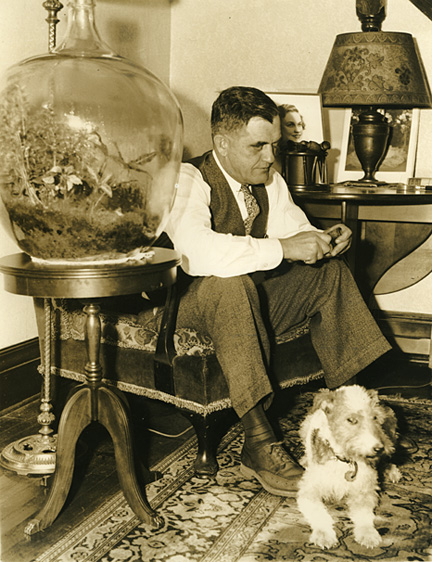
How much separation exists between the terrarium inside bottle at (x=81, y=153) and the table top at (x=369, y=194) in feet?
3.86

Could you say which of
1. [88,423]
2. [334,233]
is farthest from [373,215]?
[88,423]

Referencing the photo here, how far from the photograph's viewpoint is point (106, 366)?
2314 millimetres

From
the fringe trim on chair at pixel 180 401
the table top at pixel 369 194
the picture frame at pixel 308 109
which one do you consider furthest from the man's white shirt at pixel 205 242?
the picture frame at pixel 308 109

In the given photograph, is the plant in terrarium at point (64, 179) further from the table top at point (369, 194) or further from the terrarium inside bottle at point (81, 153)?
the table top at point (369, 194)

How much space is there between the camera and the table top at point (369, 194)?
106 inches

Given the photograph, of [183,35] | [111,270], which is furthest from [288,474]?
[183,35]

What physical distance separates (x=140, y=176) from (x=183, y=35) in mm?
2252

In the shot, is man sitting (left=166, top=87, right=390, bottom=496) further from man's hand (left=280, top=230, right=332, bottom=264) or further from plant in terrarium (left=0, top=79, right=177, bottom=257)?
plant in terrarium (left=0, top=79, right=177, bottom=257)

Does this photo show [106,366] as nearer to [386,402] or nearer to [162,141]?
[162,141]

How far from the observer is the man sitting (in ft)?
6.63

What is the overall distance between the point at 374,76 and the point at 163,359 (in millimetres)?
1486

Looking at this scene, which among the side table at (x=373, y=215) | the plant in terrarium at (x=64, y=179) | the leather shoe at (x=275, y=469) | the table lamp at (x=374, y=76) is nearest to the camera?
the plant in terrarium at (x=64, y=179)

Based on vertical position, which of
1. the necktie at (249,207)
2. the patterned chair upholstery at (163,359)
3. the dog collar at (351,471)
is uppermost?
the necktie at (249,207)

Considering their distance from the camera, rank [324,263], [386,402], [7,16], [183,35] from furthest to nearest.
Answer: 1. [183,35]
2. [386,402]
3. [7,16]
4. [324,263]
